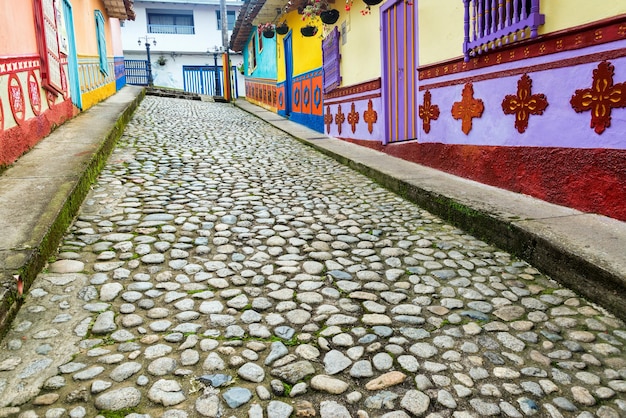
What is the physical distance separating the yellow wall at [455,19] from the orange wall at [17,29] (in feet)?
15.0

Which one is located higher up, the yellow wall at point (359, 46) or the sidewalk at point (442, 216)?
the yellow wall at point (359, 46)

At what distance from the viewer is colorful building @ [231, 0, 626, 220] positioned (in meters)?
3.35

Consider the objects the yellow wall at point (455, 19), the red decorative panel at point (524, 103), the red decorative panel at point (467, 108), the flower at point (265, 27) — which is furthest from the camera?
the flower at point (265, 27)

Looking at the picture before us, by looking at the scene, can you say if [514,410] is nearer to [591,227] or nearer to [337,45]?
[591,227]

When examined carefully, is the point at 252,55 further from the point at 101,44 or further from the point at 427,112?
the point at 427,112

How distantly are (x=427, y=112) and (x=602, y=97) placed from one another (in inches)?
102

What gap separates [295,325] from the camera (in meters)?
2.42

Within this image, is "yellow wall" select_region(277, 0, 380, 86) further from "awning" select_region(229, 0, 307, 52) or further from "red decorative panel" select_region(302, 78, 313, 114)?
"awning" select_region(229, 0, 307, 52)

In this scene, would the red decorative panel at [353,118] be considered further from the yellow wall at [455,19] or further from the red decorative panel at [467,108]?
the red decorative panel at [467,108]

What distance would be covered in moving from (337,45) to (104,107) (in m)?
5.33

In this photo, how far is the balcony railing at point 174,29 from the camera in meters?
27.6

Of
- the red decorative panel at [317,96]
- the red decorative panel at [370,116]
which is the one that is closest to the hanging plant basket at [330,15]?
the red decorative panel at [317,96]

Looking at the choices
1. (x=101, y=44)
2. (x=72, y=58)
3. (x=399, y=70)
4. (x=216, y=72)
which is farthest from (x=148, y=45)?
(x=399, y=70)

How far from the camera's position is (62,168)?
459 cm
